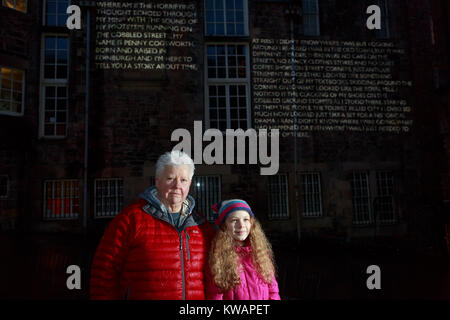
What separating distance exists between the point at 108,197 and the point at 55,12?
164 inches

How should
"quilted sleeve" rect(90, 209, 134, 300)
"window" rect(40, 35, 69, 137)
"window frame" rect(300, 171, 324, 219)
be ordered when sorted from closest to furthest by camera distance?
1. "quilted sleeve" rect(90, 209, 134, 300)
2. "window" rect(40, 35, 69, 137)
3. "window frame" rect(300, 171, 324, 219)

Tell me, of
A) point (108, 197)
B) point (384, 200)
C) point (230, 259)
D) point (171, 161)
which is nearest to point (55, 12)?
point (108, 197)

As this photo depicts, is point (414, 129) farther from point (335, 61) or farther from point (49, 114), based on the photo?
point (49, 114)

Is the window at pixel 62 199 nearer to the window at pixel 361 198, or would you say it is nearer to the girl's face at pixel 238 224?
the girl's face at pixel 238 224

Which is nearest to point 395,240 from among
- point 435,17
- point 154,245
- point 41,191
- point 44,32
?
point 435,17

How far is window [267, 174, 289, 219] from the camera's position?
6.62m

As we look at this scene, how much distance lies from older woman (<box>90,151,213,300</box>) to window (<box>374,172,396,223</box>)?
4.89 m

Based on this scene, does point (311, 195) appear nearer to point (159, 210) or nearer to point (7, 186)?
point (159, 210)

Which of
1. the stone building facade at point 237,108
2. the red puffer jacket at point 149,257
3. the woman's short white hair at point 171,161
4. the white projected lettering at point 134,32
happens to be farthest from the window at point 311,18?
the red puffer jacket at point 149,257

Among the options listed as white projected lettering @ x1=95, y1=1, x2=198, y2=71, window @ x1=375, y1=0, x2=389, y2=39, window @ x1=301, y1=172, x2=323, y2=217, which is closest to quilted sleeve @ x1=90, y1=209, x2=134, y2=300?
white projected lettering @ x1=95, y1=1, x2=198, y2=71

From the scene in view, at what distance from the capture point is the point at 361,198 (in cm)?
630

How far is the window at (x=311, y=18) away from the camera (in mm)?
6220

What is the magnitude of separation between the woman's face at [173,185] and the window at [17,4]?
579 cm

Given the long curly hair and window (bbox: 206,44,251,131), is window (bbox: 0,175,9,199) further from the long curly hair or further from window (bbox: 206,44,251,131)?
the long curly hair
